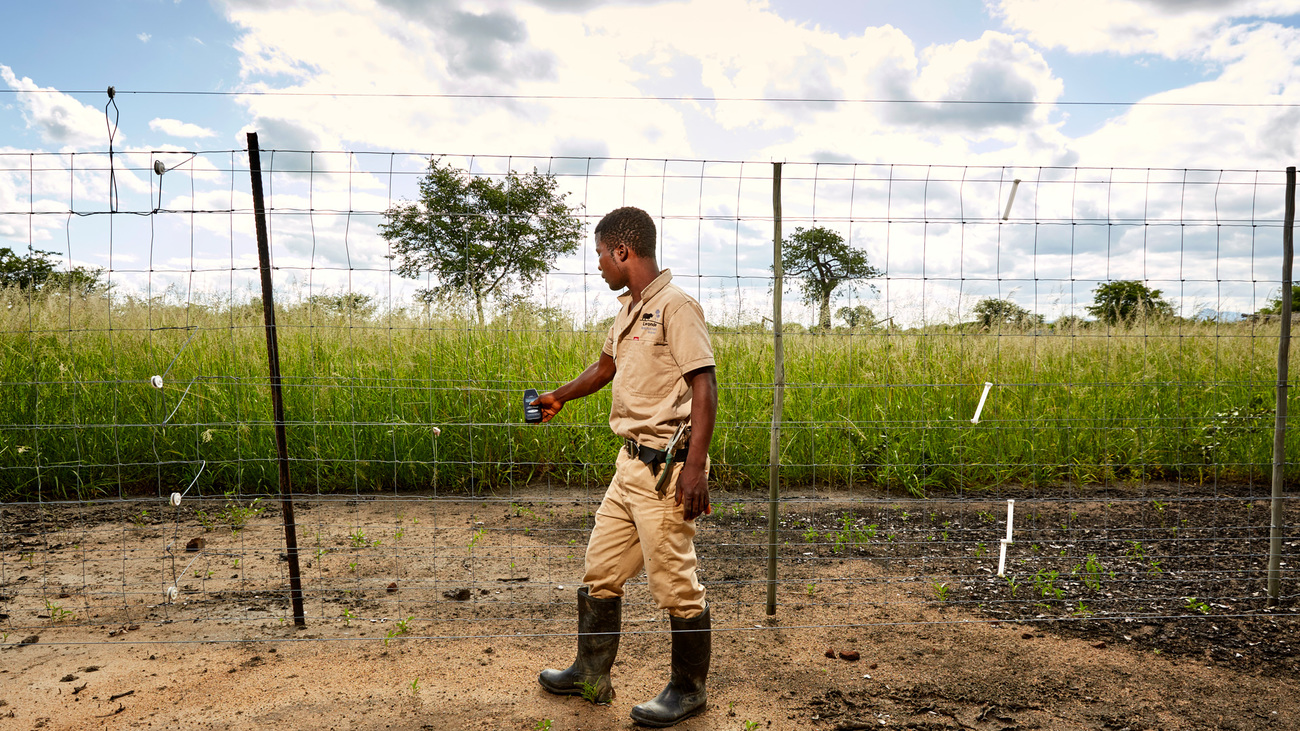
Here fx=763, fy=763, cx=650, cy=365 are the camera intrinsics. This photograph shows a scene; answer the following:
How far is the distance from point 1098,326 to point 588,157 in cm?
757

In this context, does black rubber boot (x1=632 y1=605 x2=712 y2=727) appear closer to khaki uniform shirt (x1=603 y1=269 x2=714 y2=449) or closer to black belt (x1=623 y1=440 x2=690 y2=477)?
black belt (x1=623 y1=440 x2=690 y2=477)

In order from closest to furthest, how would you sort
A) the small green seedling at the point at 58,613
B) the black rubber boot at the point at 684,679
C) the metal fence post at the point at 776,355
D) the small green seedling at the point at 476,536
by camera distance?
the black rubber boot at the point at 684,679, the metal fence post at the point at 776,355, the small green seedling at the point at 58,613, the small green seedling at the point at 476,536

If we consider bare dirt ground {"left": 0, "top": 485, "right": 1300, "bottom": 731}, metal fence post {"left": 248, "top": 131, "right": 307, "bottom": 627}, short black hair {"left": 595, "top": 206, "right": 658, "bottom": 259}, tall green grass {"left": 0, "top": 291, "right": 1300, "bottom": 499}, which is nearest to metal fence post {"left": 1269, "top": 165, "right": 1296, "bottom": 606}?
bare dirt ground {"left": 0, "top": 485, "right": 1300, "bottom": 731}

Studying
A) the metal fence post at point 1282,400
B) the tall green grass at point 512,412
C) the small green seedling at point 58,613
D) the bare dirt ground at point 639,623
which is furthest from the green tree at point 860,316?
the small green seedling at point 58,613

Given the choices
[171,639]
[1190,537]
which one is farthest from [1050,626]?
[171,639]

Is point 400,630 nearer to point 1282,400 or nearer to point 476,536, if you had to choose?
point 476,536

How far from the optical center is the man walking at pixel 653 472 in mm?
2744

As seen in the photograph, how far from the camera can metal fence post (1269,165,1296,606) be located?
4.29 m

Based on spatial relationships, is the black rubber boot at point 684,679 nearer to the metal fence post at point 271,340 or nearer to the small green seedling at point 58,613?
the metal fence post at point 271,340

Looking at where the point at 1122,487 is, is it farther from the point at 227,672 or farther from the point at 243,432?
the point at 243,432

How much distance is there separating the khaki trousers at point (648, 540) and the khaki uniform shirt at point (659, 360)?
0.14m

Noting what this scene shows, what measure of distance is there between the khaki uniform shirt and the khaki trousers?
143mm

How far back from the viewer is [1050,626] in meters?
3.89

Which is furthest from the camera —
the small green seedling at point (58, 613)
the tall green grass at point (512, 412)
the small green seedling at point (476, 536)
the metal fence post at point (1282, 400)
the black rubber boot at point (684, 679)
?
the tall green grass at point (512, 412)
